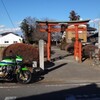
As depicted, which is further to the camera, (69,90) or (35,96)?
(69,90)

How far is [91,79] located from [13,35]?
8909cm

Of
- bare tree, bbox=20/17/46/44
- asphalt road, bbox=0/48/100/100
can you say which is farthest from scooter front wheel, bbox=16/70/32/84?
bare tree, bbox=20/17/46/44

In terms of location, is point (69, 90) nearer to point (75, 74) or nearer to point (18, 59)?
point (18, 59)

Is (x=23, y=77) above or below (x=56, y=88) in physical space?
above

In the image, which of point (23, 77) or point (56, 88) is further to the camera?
point (23, 77)

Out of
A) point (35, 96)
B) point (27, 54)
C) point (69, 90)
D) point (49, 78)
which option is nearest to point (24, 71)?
point (49, 78)

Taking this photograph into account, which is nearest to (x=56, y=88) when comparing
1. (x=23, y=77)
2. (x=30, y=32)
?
(x=23, y=77)

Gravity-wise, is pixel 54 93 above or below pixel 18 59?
below

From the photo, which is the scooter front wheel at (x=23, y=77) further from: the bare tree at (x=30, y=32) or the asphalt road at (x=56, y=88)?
the bare tree at (x=30, y=32)

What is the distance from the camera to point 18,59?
1680 centimetres

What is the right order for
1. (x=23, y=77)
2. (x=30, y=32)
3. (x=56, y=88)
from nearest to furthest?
(x=56, y=88)
(x=23, y=77)
(x=30, y=32)

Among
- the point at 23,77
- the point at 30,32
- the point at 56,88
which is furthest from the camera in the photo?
the point at 30,32

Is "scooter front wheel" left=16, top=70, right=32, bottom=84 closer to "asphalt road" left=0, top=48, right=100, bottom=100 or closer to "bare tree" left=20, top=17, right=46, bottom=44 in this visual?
"asphalt road" left=0, top=48, right=100, bottom=100

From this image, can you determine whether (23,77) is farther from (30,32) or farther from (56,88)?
(30,32)
